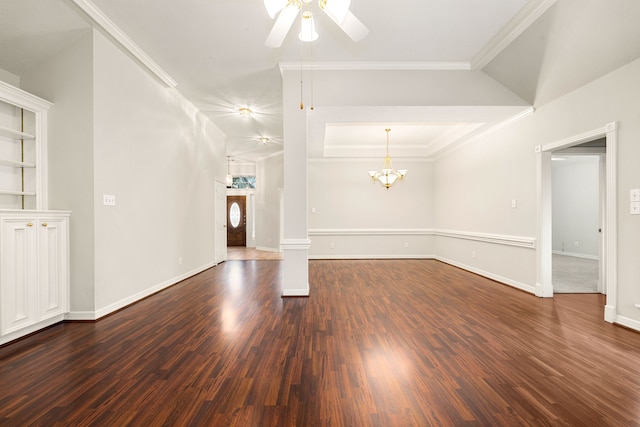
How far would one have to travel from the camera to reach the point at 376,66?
13.6 ft

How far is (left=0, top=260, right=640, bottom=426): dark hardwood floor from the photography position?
1679 millimetres

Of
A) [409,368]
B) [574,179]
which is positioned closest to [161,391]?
[409,368]

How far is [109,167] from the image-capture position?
3422mm

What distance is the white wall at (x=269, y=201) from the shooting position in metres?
9.81

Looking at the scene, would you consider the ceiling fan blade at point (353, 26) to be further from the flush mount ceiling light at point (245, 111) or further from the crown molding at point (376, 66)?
the flush mount ceiling light at point (245, 111)

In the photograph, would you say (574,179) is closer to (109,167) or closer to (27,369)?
(109,167)

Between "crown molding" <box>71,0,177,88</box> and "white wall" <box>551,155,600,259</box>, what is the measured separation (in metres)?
9.48

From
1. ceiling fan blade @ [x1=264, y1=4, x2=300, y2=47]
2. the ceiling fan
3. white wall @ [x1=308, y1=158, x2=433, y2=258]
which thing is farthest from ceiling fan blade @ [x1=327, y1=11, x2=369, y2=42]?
white wall @ [x1=308, y1=158, x2=433, y2=258]

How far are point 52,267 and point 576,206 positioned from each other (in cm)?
1151

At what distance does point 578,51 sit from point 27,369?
5688 millimetres

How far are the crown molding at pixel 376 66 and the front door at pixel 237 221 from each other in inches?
330

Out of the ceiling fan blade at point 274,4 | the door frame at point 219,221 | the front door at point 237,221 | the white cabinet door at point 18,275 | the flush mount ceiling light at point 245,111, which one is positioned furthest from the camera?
the front door at point 237,221

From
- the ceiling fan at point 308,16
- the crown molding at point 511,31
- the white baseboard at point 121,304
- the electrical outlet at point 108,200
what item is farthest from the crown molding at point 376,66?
the white baseboard at point 121,304

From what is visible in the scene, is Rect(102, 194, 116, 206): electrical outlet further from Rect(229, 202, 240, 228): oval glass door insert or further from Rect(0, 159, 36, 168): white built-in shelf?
Rect(229, 202, 240, 228): oval glass door insert
